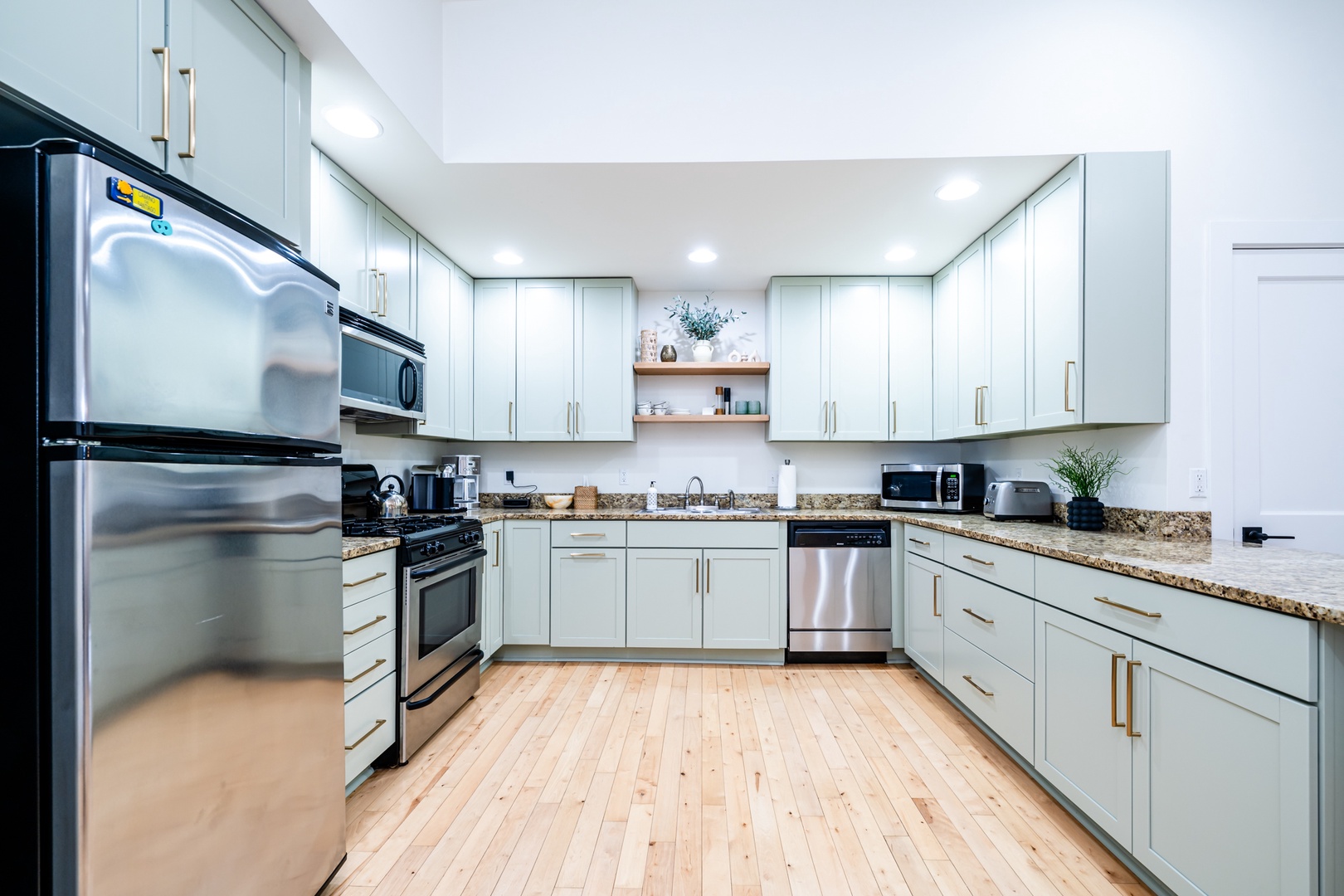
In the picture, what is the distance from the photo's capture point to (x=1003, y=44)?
7.43 feet

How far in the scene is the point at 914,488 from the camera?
Answer: 3613mm

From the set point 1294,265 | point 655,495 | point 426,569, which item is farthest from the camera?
point 655,495

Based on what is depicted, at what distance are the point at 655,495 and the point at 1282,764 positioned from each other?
3.06 m

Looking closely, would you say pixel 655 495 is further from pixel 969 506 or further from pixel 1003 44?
pixel 1003 44

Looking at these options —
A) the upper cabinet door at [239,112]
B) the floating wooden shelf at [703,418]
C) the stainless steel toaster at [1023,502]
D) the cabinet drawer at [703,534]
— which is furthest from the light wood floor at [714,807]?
the upper cabinet door at [239,112]

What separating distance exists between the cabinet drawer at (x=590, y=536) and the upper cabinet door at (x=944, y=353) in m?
2.05

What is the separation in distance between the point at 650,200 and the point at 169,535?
2223 mm

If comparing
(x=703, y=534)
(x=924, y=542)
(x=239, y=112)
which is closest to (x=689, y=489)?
(x=703, y=534)

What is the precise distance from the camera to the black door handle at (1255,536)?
2137mm

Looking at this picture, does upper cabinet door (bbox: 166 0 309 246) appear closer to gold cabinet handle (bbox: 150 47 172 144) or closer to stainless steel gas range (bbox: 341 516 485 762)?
gold cabinet handle (bbox: 150 47 172 144)

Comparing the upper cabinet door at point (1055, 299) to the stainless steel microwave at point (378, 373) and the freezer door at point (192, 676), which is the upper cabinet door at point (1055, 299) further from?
the stainless steel microwave at point (378, 373)

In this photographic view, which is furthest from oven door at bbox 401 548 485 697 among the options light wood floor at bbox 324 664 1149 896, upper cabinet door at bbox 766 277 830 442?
upper cabinet door at bbox 766 277 830 442

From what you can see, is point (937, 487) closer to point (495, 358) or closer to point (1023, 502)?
point (1023, 502)

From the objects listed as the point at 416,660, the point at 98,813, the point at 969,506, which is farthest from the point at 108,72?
the point at 969,506
